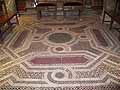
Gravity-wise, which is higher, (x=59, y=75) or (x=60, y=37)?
(x=60, y=37)

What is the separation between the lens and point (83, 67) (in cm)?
261

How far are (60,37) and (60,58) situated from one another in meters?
0.95

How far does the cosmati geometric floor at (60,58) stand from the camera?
2.28 metres

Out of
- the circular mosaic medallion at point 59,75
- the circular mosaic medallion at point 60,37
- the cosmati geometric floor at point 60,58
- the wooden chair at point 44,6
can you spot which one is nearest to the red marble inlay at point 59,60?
the cosmati geometric floor at point 60,58

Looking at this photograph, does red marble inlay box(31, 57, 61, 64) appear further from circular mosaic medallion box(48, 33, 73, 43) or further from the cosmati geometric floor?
circular mosaic medallion box(48, 33, 73, 43)

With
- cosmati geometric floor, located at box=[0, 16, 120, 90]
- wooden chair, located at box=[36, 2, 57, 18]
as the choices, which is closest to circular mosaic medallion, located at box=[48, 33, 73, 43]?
cosmati geometric floor, located at box=[0, 16, 120, 90]

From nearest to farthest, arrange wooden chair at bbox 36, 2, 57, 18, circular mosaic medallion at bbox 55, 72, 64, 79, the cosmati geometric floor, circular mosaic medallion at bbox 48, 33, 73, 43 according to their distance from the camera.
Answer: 1. the cosmati geometric floor
2. circular mosaic medallion at bbox 55, 72, 64, 79
3. circular mosaic medallion at bbox 48, 33, 73, 43
4. wooden chair at bbox 36, 2, 57, 18

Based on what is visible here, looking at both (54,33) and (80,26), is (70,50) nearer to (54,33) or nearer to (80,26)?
(54,33)

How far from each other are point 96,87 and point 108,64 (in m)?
0.65

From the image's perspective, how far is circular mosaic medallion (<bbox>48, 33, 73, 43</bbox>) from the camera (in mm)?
3578

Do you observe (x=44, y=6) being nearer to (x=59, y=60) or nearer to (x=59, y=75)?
(x=59, y=60)

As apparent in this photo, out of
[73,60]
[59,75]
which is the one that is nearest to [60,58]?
[73,60]

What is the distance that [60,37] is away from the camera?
374 cm

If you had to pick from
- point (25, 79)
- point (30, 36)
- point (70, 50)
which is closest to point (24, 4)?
point (30, 36)
